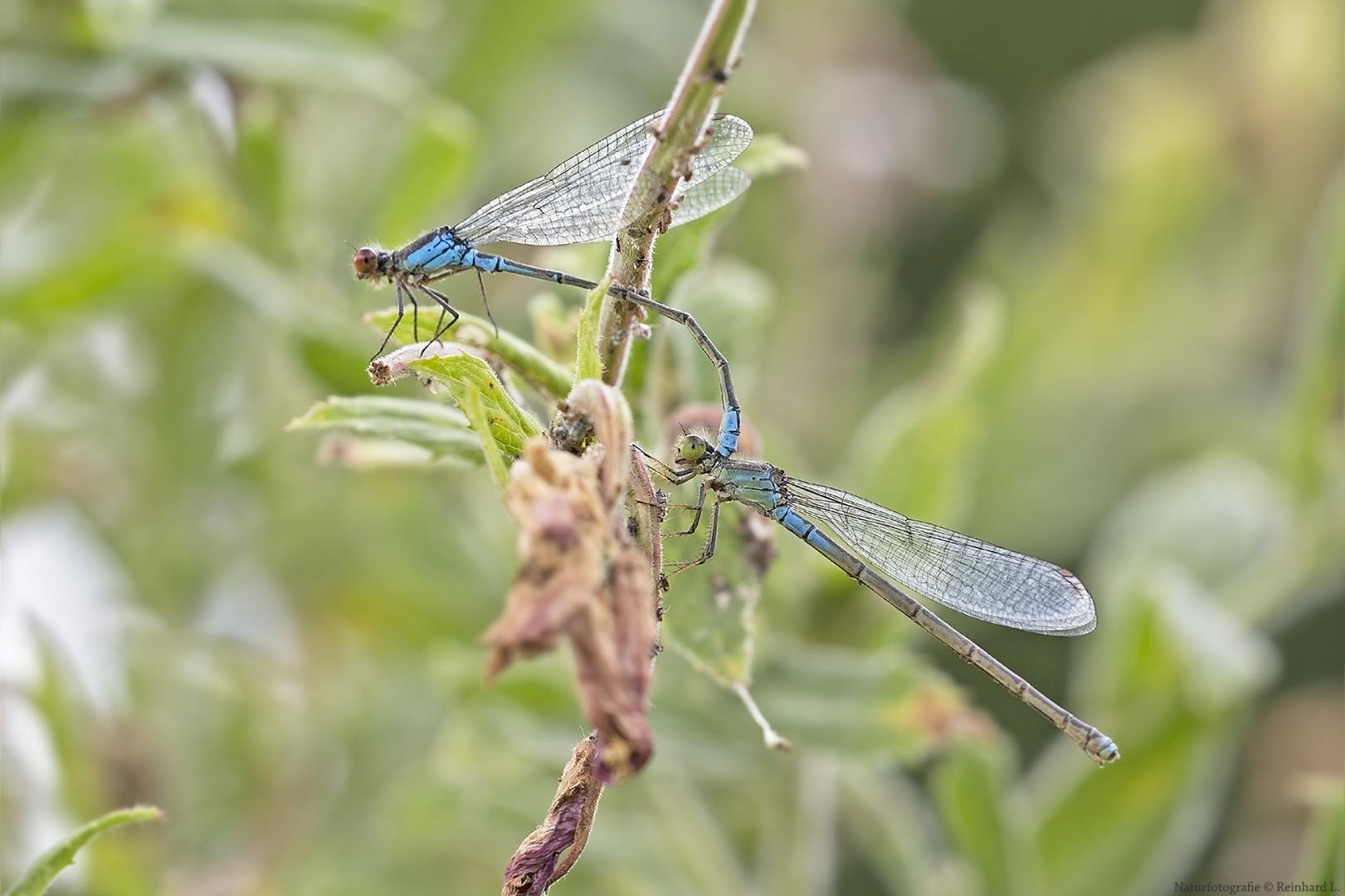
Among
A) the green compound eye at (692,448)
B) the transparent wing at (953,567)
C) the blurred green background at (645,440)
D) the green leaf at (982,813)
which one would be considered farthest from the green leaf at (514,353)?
the green leaf at (982,813)

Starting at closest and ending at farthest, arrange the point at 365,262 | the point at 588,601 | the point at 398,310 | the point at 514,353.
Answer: the point at 588,601 < the point at 514,353 < the point at 398,310 < the point at 365,262

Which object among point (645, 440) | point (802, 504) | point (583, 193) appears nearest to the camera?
point (645, 440)

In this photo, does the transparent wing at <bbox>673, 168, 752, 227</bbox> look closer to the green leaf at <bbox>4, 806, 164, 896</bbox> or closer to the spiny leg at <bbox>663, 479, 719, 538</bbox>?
the spiny leg at <bbox>663, 479, 719, 538</bbox>

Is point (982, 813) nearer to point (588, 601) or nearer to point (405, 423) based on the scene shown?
point (405, 423)

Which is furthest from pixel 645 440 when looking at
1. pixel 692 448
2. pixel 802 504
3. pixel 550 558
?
pixel 550 558

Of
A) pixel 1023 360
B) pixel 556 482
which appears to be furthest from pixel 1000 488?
pixel 556 482

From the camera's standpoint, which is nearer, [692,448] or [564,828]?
[564,828]

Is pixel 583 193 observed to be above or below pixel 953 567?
above

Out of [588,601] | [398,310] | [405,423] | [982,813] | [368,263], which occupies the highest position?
[368,263]
